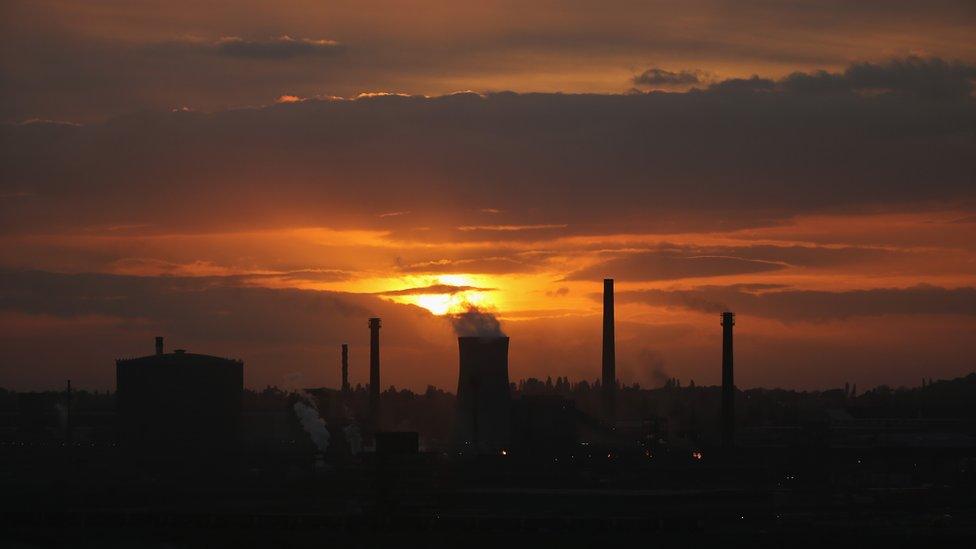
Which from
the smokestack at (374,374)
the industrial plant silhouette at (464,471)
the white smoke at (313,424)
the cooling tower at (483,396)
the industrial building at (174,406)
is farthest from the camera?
the smokestack at (374,374)

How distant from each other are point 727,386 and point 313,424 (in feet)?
132

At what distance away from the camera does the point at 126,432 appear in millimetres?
141375

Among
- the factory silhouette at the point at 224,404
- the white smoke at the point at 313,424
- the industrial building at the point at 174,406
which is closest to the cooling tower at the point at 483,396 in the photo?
the factory silhouette at the point at 224,404

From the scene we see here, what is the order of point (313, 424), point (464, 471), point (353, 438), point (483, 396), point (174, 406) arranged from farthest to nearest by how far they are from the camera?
1. point (313, 424)
2. point (353, 438)
3. point (174, 406)
4. point (483, 396)
5. point (464, 471)

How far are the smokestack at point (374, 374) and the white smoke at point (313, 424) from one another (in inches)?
379

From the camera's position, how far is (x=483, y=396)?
134000 mm

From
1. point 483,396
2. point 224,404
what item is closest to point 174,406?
point 224,404

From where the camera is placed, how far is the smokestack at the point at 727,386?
142250 mm

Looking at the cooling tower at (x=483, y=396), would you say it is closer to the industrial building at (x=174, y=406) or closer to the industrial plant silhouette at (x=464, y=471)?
the industrial plant silhouette at (x=464, y=471)

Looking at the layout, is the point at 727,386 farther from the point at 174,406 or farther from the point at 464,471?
the point at 174,406

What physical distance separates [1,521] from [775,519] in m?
42.8

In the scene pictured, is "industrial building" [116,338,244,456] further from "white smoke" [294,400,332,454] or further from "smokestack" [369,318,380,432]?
"smokestack" [369,318,380,432]

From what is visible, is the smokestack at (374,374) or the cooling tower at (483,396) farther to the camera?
→ the smokestack at (374,374)

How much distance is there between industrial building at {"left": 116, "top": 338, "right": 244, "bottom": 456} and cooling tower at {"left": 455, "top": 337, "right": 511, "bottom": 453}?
23146 mm
